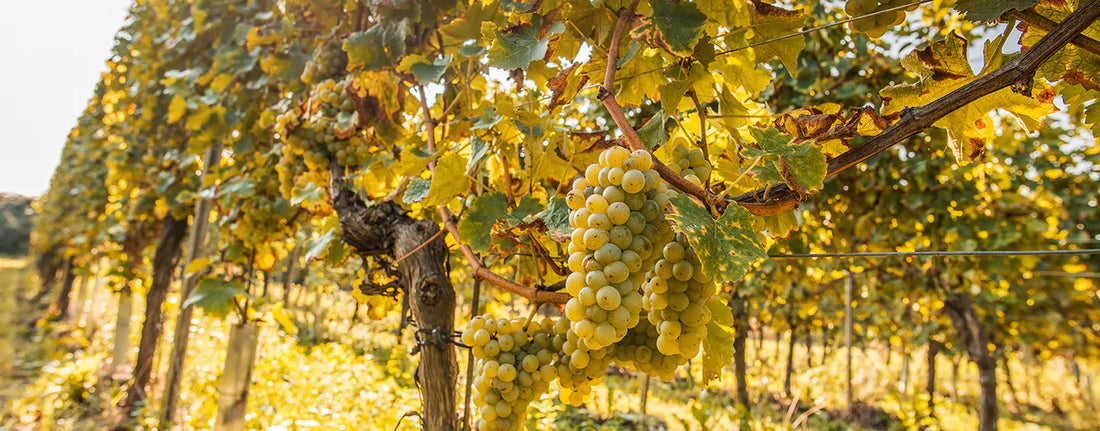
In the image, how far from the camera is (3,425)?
4.11m

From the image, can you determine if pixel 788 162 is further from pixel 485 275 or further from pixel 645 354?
pixel 485 275

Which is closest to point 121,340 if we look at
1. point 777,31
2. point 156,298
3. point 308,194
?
point 156,298

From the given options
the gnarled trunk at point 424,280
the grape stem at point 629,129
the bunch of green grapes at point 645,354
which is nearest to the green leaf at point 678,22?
the grape stem at point 629,129

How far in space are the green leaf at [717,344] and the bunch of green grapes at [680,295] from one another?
11 centimetres

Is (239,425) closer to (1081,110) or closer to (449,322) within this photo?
(449,322)

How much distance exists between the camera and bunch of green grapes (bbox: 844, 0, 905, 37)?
0.74 metres

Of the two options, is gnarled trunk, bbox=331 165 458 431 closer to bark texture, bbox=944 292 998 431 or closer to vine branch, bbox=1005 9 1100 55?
vine branch, bbox=1005 9 1100 55

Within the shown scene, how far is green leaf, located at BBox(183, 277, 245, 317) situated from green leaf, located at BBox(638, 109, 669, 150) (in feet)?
5.64

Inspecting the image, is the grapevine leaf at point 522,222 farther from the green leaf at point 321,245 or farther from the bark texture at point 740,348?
the bark texture at point 740,348

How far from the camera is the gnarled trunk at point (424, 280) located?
1.24 m

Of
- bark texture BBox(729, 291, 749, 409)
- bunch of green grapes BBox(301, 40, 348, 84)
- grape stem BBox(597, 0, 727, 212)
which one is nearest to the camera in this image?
grape stem BBox(597, 0, 727, 212)

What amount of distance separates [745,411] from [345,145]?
3449mm

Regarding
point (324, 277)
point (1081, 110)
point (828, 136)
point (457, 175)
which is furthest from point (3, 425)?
point (1081, 110)

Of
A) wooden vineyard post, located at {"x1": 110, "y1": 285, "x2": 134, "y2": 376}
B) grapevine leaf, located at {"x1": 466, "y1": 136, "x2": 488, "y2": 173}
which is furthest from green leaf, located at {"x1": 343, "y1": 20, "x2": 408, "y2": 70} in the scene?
wooden vineyard post, located at {"x1": 110, "y1": 285, "x2": 134, "y2": 376}
